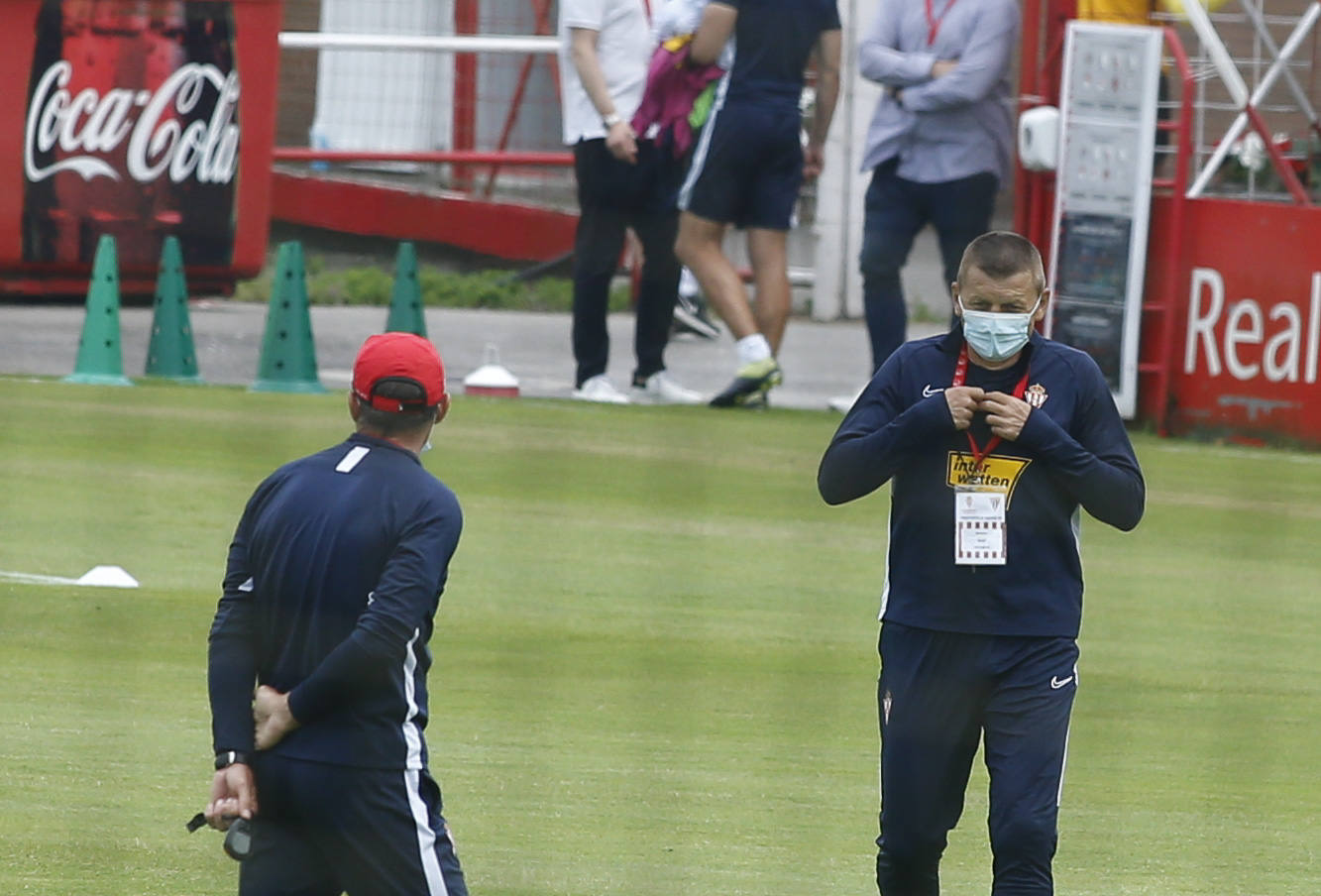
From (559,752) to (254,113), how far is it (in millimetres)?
8630

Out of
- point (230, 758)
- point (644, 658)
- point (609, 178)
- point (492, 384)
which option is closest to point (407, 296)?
point (492, 384)

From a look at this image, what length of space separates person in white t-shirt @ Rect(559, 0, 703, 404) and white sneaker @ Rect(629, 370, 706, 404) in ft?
0.47

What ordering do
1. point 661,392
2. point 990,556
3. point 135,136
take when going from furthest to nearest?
point 135,136 < point 661,392 < point 990,556

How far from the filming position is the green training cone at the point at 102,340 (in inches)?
485

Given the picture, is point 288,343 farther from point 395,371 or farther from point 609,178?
point 395,371

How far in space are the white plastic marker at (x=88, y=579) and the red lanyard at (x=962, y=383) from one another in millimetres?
4235

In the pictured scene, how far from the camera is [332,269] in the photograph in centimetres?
1994

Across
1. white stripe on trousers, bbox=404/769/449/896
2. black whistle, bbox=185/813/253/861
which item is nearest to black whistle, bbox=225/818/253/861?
black whistle, bbox=185/813/253/861

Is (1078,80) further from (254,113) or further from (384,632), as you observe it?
(384,632)

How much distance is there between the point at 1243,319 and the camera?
1270 cm

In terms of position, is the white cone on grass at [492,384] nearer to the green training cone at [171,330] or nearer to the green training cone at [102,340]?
the green training cone at [171,330]

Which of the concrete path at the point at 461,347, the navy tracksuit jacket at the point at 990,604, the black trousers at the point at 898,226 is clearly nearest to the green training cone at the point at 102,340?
the concrete path at the point at 461,347

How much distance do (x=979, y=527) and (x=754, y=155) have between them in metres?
7.52

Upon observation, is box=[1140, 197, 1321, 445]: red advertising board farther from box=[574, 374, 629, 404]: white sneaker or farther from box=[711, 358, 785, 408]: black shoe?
box=[574, 374, 629, 404]: white sneaker
